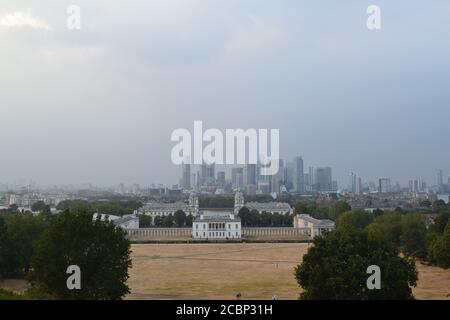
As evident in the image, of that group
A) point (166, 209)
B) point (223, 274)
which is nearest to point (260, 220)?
point (166, 209)

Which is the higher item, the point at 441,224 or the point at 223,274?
the point at 441,224

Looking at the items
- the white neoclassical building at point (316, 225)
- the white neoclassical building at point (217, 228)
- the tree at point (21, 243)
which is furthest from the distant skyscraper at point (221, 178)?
the tree at point (21, 243)

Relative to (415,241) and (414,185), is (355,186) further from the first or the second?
(415,241)

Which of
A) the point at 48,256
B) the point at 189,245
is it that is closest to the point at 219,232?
the point at 189,245

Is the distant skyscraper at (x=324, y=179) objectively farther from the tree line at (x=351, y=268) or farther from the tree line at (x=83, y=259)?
the tree line at (x=83, y=259)

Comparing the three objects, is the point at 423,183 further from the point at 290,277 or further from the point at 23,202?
the point at 290,277

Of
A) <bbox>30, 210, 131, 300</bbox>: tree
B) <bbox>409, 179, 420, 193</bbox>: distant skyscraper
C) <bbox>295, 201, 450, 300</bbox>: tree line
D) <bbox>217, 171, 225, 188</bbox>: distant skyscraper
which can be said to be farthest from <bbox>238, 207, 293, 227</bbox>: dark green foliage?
<bbox>409, 179, 420, 193</bbox>: distant skyscraper
